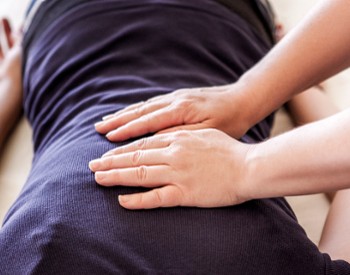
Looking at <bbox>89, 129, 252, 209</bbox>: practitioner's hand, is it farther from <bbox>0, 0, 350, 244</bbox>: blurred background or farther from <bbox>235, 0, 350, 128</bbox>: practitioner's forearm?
<bbox>0, 0, 350, 244</bbox>: blurred background

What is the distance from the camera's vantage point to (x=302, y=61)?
86 cm

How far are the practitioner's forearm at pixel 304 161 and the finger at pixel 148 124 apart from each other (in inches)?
6.1

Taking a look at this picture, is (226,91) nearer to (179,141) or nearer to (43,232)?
(179,141)

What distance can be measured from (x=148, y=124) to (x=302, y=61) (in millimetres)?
287

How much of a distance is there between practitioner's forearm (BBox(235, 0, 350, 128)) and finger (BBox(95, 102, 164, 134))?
0.17m

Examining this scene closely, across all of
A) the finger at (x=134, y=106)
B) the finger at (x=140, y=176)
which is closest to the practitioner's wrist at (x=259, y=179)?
the finger at (x=140, y=176)

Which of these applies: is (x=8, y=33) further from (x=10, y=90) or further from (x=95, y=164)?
(x=95, y=164)

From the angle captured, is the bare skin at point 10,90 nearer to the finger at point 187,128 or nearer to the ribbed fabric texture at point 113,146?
the ribbed fabric texture at point 113,146

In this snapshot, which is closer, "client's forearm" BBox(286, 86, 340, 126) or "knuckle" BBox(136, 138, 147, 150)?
"knuckle" BBox(136, 138, 147, 150)

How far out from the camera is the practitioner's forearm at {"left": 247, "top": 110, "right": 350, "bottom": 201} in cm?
64

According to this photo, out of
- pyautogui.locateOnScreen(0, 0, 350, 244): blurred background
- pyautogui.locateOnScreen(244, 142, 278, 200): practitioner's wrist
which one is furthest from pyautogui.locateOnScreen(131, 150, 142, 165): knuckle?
pyautogui.locateOnScreen(0, 0, 350, 244): blurred background

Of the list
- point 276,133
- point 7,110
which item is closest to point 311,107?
point 276,133

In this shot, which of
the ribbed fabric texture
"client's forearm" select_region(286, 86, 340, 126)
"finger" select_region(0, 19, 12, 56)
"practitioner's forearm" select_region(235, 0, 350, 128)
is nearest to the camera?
the ribbed fabric texture

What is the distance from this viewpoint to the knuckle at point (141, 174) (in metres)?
0.70
